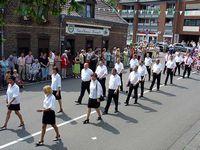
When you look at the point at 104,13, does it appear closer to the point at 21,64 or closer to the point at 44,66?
the point at 44,66

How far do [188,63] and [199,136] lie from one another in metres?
11.7

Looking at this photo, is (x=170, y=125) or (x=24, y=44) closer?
(x=170, y=125)

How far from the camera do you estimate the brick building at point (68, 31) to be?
63.6 feet

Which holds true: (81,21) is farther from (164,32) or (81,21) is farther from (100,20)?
(164,32)

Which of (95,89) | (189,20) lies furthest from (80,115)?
(189,20)

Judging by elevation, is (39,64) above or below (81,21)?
below

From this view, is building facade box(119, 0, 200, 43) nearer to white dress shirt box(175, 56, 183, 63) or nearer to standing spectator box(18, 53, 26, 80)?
white dress shirt box(175, 56, 183, 63)

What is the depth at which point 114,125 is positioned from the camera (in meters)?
10.2

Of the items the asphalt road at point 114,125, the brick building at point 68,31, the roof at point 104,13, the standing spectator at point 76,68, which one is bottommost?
the asphalt road at point 114,125

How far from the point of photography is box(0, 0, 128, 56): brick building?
1939cm

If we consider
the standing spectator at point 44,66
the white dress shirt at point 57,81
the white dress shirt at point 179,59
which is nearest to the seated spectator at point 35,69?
the standing spectator at point 44,66

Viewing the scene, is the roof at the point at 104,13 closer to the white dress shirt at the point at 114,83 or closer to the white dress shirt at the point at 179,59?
the white dress shirt at the point at 179,59

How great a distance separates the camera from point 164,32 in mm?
59188

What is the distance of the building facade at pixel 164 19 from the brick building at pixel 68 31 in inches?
930
